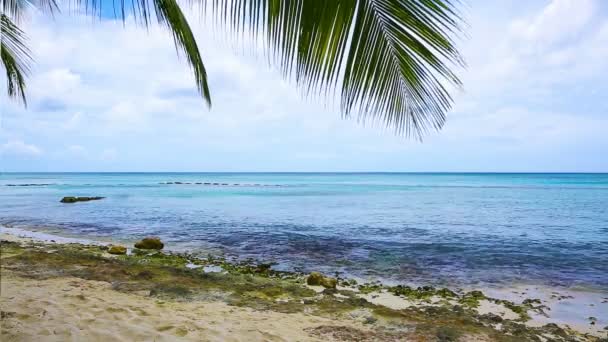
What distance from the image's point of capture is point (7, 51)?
14.9 feet

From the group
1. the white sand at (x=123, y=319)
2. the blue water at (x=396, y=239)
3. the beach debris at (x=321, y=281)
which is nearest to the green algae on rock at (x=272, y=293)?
the beach debris at (x=321, y=281)

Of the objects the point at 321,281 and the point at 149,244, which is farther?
the point at 149,244

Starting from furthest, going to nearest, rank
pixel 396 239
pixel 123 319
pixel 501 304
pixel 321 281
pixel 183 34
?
pixel 396 239 < pixel 321 281 < pixel 501 304 < pixel 123 319 < pixel 183 34

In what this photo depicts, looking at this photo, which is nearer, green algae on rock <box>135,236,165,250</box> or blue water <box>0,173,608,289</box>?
blue water <box>0,173,608,289</box>

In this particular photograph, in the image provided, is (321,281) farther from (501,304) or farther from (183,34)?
(183,34)

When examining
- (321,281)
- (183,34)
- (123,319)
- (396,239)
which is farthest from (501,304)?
(396,239)

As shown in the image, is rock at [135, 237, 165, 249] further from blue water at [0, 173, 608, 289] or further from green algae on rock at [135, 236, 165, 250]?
blue water at [0, 173, 608, 289]

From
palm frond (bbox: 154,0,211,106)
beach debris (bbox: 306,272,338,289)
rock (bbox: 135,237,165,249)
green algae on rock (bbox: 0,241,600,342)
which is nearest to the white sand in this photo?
green algae on rock (bbox: 0,241,600,342)

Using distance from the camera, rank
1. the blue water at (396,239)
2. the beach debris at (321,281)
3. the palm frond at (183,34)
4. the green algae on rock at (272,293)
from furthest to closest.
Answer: the blue water at (396,239) → the beach debris at (321,281) → the green algae on rock at (272,293) → the palm frond at (183,34)

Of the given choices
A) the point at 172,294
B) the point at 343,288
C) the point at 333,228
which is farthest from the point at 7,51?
the point at 333,228

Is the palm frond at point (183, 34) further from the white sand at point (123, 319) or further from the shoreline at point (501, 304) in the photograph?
the shoreline at point (501, 304)

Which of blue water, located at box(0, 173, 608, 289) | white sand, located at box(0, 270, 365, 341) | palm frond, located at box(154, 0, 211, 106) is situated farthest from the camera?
blue water, located at box(0, 173, 608, 289)

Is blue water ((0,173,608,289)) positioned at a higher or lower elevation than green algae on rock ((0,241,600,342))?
lower

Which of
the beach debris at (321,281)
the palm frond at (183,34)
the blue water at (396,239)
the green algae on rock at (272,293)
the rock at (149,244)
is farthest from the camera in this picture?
the rock at (149,244)
